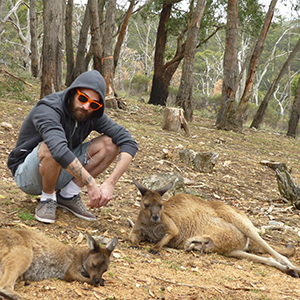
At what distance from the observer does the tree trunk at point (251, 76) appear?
1348 cm

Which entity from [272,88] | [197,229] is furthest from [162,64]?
[197,229]

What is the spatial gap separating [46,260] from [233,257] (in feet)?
7.93

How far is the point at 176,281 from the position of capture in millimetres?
3186

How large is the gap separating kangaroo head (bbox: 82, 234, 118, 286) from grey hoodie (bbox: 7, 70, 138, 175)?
978 millimetres

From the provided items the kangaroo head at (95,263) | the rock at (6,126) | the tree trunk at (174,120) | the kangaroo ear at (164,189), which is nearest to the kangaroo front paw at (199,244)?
the kangaroo ear at (164,189)

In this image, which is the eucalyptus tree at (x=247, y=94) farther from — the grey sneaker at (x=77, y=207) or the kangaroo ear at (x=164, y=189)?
the grey sneaker at (x=77, y=207)

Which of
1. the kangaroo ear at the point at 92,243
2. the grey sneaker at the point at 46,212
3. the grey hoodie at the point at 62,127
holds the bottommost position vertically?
the grey sneaker at the point at 46,212

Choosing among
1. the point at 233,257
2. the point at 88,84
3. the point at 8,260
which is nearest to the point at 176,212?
the point at 233,257

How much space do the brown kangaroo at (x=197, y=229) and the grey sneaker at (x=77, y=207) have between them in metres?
0.62

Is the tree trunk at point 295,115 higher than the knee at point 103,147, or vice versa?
the knee at point 103,147

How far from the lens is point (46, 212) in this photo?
13.3 feet

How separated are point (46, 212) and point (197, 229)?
5.94 feet

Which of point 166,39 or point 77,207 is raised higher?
point 166,39

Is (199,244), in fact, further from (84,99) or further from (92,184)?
(84,99)
